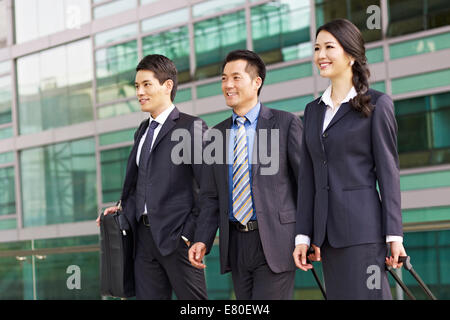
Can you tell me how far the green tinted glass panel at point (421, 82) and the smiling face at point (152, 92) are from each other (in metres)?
14.6

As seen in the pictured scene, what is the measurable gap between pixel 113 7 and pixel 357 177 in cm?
2361

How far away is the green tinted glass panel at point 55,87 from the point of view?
85.8ft

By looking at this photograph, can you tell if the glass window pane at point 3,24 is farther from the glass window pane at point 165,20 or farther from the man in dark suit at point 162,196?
the man in dark suit at point 162,196

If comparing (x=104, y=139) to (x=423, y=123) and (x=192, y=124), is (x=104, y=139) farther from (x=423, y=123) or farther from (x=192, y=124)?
(x=192, y=124)

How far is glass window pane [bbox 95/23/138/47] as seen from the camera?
2406 centimetres

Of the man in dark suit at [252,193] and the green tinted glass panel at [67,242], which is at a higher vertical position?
the man in dark suit at [252,193]

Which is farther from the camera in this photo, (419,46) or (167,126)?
(419,46)

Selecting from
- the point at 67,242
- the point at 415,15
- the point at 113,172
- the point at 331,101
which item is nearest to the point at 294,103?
the point at 415,15

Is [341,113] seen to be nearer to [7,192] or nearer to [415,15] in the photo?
[415,15]

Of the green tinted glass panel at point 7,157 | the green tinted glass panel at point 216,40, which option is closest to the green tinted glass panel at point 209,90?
the green tinted glass panel at point 216,40

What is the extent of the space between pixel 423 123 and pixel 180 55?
8525 millimetres

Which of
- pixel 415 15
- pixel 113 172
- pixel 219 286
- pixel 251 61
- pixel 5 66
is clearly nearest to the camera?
pixel 251 61

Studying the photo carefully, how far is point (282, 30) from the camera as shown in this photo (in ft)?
65.5

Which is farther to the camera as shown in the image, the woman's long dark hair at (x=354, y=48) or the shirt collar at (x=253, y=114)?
the shirt collar at (x=253, y=114)
